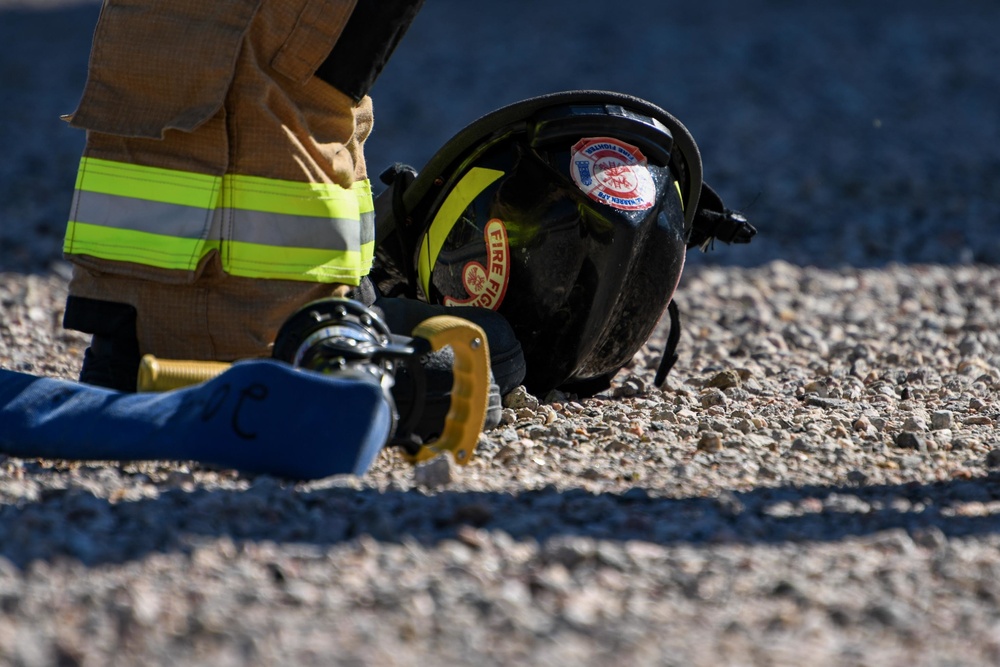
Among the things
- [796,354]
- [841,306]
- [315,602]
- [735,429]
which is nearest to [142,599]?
[315,602]

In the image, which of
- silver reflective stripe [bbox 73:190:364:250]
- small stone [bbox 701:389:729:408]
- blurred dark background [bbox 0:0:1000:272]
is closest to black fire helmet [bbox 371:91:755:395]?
Result: small stone [bbox 701:389:729:408]

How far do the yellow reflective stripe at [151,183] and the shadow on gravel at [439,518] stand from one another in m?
0.72

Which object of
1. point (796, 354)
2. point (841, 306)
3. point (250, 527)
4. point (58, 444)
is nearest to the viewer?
point (250, 527)

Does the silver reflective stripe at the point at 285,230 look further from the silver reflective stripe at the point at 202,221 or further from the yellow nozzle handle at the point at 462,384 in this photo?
the yellow nozzle handle at the point at 462,384

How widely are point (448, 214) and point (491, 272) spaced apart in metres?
0.23

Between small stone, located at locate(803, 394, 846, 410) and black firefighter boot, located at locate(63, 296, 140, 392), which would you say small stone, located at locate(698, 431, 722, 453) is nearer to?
small stone, located at locate(803, 394, 846, 410)

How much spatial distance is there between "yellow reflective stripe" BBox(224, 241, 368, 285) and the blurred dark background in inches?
120

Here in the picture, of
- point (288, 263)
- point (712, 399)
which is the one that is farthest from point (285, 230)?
point (712, 399)

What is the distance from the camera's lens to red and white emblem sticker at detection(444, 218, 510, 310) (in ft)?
10.8

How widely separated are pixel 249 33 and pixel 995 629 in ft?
6.41

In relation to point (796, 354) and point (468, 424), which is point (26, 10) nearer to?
point (796, 354)

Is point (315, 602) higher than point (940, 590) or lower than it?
lower

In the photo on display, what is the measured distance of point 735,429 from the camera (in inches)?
124

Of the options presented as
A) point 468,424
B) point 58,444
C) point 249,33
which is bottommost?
point 58,444
